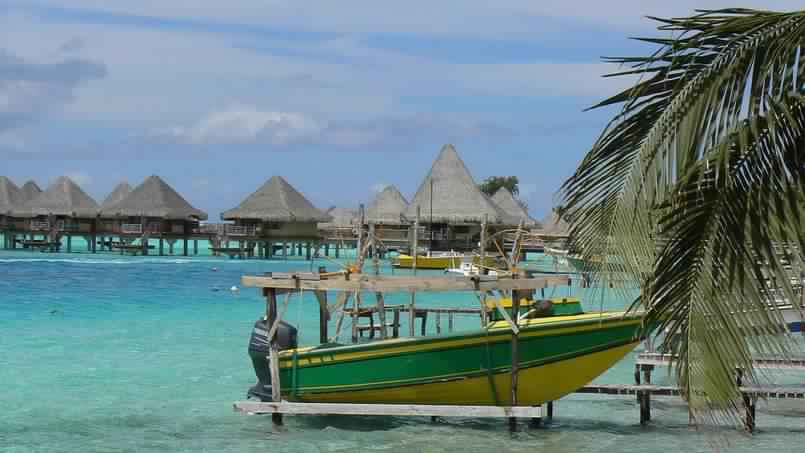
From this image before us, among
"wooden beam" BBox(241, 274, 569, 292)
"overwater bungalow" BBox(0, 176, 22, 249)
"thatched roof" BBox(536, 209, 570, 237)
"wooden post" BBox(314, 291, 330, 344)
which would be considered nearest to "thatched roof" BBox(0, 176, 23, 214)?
"overwater bungalow" BBox(0, 176, 22, 249)

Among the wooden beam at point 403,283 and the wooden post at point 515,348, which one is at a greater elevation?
the wooden beam at point 403,283

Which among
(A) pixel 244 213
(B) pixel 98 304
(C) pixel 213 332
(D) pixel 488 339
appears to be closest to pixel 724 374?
(D) pixel 488 339

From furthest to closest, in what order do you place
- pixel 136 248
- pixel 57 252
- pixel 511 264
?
pixel 57 252 → pixel 136 248 → pixel 511 264

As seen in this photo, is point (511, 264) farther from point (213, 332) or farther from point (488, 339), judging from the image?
point (213, 332)

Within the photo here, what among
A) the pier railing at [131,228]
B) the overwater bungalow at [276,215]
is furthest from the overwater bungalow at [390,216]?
the pier railing at [131,228]

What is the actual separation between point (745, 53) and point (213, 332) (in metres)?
18.8

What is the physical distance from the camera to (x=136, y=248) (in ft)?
199

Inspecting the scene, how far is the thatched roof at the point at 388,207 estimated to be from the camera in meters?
57.6

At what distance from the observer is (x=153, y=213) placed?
57.0 metres

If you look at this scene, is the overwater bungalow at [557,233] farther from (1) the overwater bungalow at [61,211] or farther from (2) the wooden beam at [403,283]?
(1) the overwater bungalow at [61,211]

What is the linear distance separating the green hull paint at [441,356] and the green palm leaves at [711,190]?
18.6 ft

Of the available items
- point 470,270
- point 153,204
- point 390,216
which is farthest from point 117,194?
point 470,270

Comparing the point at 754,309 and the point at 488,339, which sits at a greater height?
the point at 754,309

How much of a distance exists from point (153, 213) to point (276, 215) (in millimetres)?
7154
